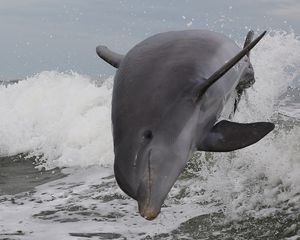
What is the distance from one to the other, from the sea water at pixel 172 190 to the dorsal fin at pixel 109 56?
1948 mm

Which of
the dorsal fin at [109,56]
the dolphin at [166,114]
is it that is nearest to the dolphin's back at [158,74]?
the dolphin at [166,114]

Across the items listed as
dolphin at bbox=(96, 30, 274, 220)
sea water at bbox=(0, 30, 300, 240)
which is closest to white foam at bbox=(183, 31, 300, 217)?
sea water at bbox=(0, 30, 300, 240)

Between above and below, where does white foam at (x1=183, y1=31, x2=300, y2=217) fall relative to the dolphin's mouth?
below

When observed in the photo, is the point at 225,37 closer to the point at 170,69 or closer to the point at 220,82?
the point at 220,82

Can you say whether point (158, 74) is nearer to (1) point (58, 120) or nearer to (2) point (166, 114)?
(2) point (166, 114)

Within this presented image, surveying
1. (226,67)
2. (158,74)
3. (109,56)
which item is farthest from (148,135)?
(109,56)

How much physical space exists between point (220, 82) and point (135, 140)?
1.28 meters

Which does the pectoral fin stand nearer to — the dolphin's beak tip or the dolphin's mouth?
the dolphin's mouth

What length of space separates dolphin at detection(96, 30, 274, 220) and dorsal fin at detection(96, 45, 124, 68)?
3.82ft

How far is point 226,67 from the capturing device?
12.0 feet

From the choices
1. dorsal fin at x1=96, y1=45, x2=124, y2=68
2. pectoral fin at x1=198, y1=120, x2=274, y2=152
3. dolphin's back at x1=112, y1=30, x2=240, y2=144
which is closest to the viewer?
dolphin's back at x1=112, y1=30, x2=240, y2=144

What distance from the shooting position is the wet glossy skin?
130 inches

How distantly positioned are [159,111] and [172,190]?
184 inches

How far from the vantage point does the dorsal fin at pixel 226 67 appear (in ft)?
11.9
